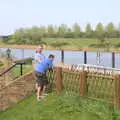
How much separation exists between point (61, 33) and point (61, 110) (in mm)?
65346

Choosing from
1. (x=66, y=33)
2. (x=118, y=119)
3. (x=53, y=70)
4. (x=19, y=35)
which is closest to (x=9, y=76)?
(x=53, y=70)

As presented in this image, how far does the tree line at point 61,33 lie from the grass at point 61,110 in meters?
48.8

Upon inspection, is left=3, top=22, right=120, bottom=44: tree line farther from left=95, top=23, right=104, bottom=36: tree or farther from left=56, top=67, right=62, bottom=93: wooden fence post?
left=56, top=67, right=62, bottom=93: wooden fence post

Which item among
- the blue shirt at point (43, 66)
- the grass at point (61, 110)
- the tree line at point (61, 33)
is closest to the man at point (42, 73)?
the blue shirt at point (43, 66)

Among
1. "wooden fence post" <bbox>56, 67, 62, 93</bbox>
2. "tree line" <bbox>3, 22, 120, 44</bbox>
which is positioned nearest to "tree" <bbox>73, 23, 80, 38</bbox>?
"tree line" <bbox>3, 22, 120, 44</bbox>

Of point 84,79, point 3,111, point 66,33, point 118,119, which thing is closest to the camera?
point 118,119

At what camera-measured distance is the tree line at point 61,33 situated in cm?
6706

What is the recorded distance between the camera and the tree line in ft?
220

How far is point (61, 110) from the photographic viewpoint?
1091 cm

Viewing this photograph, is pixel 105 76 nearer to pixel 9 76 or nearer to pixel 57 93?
pixel 57 93

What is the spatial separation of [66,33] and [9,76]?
58804 mm

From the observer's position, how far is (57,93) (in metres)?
12.8

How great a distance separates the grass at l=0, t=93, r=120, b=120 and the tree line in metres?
48.8

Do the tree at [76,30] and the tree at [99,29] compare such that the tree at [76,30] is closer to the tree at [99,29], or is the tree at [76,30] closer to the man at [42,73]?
the tree at [99,29]
